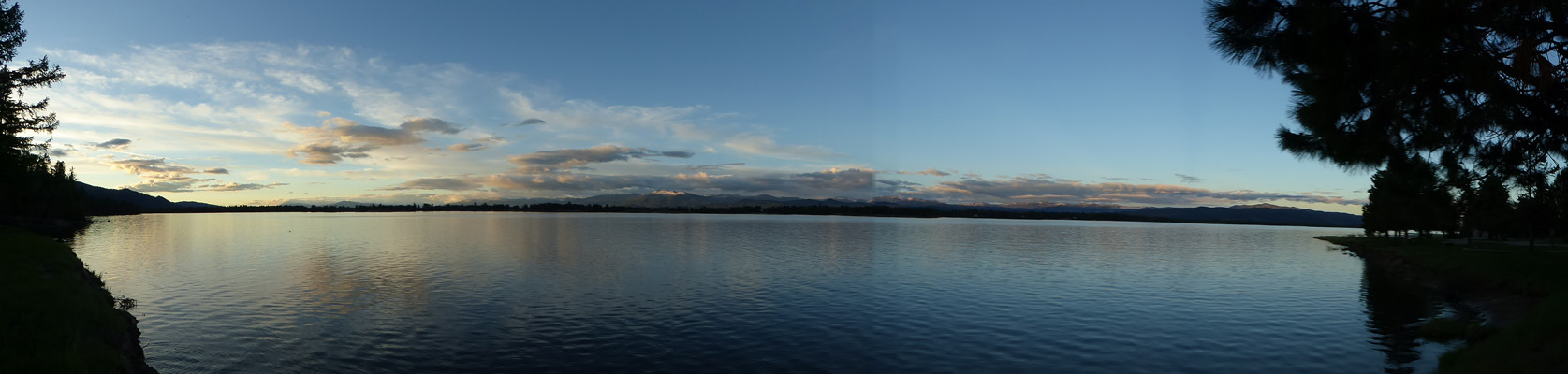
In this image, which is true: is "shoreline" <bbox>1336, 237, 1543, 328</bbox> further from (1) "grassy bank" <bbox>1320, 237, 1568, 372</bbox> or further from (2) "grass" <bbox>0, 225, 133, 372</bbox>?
(2) "grass" <bbox>0, 225, 133, 372</bbox>

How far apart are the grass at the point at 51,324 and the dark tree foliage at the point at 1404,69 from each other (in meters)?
27.3

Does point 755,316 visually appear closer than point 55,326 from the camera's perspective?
No

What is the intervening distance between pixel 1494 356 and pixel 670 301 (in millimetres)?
27606

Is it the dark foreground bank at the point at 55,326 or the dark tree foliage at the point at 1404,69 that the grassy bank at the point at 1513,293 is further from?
the dark foreground bank at the point at 55,326

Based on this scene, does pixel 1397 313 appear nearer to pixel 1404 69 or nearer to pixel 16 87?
pixel 1404 69

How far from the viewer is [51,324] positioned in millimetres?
17484

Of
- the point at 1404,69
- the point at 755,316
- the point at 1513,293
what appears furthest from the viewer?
the point at 1513,293

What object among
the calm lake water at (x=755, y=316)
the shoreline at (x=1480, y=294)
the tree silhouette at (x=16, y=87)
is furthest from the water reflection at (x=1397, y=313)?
the tree silhouette at (x=16, y=87)

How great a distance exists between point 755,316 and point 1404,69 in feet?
70.8

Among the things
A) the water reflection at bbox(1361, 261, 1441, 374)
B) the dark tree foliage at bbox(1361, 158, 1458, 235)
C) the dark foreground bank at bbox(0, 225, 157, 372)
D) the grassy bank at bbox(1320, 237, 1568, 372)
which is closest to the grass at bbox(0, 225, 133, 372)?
the dark foreground bank at bbox(0, 225, 157, 372)

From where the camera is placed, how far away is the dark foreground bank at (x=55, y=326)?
48.3ft

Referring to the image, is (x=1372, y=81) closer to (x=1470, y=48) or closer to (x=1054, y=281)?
(x=1470, y=48)

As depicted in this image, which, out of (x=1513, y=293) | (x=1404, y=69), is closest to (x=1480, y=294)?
(x=1513, y=293)

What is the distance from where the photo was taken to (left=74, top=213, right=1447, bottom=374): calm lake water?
2119 centimetres
